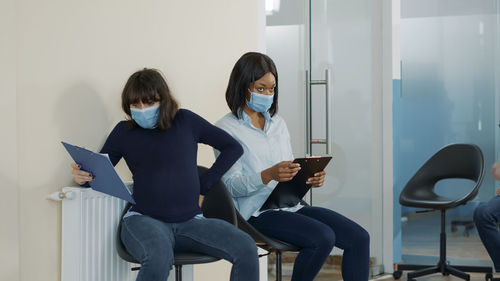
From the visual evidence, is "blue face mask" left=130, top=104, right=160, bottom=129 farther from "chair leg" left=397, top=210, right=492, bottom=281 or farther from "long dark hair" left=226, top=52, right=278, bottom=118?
"chair leg" left=397, top=210, right=492, bottom=281

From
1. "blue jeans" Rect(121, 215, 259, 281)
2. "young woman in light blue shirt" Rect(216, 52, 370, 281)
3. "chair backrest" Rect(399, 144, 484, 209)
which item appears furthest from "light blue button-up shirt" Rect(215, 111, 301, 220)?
"chair backrest" Rect(399, 144, 484, 209)

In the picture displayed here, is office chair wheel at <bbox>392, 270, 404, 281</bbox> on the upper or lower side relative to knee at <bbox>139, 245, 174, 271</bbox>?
lower

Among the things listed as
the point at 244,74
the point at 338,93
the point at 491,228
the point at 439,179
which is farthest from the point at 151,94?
the point at 439,179

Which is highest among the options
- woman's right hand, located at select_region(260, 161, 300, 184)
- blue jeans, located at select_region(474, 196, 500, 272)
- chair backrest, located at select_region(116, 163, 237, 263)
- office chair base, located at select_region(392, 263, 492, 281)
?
woman's right hand, located at select_region(260, 161, 300, 184)

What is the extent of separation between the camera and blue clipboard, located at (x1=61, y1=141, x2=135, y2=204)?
215cm

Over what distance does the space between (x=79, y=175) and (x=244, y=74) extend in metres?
0.81

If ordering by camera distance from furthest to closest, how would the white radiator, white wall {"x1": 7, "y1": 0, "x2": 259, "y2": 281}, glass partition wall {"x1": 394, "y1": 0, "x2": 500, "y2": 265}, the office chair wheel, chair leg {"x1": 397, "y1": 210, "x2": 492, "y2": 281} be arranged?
glass partition wall {"x1": 394, "y1": 0, "x2": 500, "y2": 265} → the office chair wheel → chair leg {"x1": 397, "y1": 210, "x2": 492, "y2": 281} → the white radiator → white wall {"x1": 7, "y1": 0, "x2": 259, "y2": 281}

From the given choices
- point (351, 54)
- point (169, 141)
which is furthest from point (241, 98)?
point (351, 54)

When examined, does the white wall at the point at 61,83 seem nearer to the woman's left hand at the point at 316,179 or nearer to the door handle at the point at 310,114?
the woman's left hand at the point at 316,179

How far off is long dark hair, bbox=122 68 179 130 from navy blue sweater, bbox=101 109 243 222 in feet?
0.18

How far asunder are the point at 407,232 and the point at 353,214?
61cm

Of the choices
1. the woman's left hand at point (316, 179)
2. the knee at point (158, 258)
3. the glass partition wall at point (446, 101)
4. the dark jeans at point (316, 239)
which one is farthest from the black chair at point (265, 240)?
the glass partition wall at point (446, 101)

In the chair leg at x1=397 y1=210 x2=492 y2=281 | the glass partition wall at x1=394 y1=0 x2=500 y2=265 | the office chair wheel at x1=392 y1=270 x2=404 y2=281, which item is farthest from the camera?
the glass partition wall at x1=394 y1=0 x2=500 y2=265

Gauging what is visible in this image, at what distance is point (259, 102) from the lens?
2.69 metres
